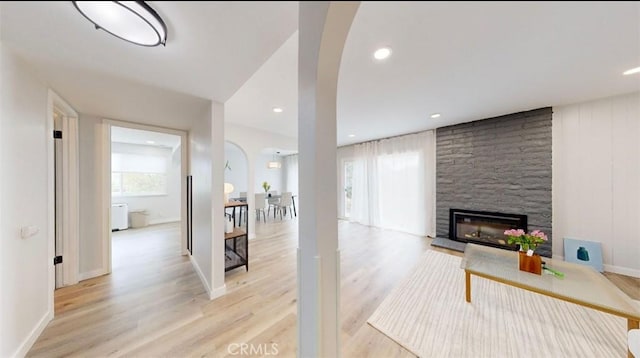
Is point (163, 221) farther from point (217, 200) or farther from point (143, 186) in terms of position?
point (217, 200)

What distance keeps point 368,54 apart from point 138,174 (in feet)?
22.9

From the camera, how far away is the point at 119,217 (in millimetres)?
5031

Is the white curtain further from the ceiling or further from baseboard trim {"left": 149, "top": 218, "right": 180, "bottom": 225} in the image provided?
the ceiling

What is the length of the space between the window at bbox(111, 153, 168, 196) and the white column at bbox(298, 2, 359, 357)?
272 inches

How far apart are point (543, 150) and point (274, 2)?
14.1ft

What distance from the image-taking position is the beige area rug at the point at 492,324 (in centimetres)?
149

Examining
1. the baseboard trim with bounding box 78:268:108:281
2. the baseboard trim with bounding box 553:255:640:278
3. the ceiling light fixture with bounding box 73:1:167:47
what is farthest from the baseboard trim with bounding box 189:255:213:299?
the baseboard trim with bounding box 553:255:640:278

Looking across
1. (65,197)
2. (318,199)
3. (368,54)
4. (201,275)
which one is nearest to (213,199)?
(201,275)

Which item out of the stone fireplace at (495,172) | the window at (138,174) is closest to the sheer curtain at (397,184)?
the stone fireplace at (495,172)

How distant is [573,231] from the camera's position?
2.92 metres

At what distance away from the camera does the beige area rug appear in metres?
1.49

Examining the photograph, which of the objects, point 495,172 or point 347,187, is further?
point 347,187

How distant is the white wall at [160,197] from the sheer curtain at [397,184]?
5.52 metres

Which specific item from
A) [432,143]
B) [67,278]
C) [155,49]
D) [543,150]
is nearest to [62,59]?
[155,49]
